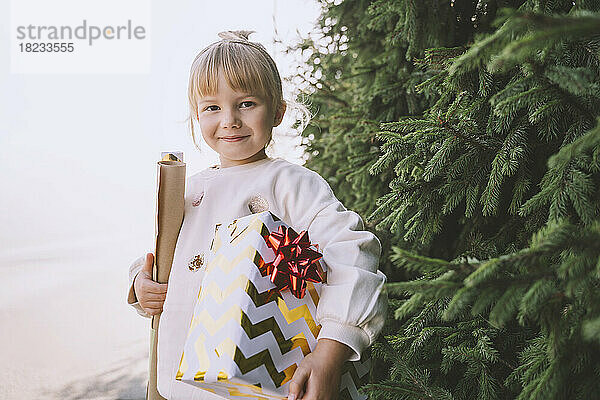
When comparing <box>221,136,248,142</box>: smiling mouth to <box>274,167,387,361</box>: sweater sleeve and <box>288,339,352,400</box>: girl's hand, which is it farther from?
<box>288,339,352,400</box>: girl's hand

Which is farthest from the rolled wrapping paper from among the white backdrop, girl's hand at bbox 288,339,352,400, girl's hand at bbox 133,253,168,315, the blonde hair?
the white backdrop

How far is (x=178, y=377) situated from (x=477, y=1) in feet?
3.40

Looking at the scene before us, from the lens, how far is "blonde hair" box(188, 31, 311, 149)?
101cm

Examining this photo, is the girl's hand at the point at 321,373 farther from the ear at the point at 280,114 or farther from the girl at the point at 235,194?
the ear at the point at 280,114

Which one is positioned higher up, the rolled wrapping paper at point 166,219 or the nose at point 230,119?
the nose at point 230,119

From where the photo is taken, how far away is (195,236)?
41.1 inches

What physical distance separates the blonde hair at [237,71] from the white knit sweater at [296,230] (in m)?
0.13

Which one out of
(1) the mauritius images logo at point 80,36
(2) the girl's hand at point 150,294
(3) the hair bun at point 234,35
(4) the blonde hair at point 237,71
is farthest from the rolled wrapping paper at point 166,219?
(1) the mauritius images logo at point 80,36

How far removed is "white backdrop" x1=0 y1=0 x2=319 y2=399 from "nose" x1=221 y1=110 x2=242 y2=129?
182 cm

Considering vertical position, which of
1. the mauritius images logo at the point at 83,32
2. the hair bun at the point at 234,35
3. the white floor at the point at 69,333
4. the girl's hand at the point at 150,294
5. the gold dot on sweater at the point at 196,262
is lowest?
the white floor at the point at 69,333

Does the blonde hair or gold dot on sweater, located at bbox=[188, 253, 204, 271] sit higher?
the blonde hair

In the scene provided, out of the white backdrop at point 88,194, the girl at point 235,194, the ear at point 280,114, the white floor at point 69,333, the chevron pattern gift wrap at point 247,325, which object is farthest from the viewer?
the white backdrop at point 88,194

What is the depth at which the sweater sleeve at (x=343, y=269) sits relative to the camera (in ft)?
2.81

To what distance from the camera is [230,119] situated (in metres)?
1.01
